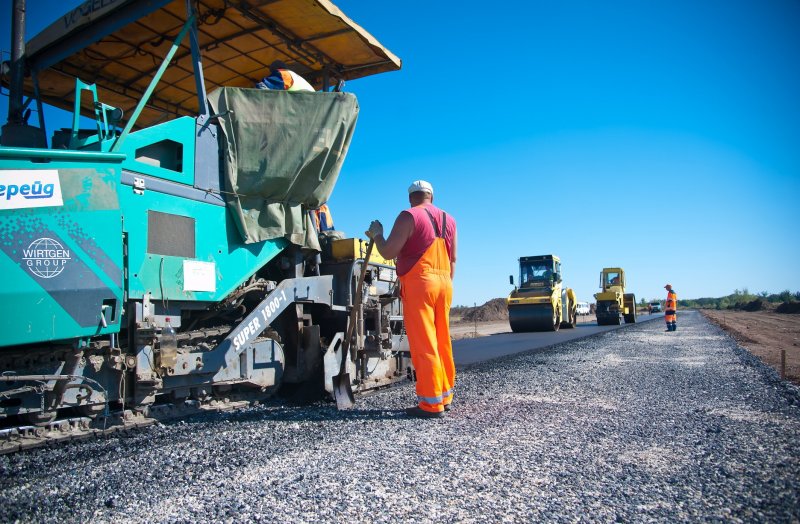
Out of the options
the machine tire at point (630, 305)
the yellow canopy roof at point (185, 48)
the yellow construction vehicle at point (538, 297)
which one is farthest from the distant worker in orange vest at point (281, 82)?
the machine tire at point (630, 305)

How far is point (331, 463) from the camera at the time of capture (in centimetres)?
279

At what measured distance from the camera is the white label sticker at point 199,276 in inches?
150

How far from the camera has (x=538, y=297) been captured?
1955cm

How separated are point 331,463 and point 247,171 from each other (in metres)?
2.57

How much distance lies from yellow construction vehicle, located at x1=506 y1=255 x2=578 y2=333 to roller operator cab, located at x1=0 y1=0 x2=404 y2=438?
1436 cm

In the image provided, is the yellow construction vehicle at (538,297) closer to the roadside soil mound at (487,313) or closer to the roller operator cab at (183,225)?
the roller operator cab at (183,225)

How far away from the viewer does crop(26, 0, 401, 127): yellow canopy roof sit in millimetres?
4559

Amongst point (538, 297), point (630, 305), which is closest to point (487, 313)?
point (630, 305)

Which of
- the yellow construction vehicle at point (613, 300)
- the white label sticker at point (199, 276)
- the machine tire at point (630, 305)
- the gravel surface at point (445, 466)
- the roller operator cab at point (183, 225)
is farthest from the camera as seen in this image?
the machine tire at point (630, 305)

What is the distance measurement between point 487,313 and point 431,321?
38.6 metres

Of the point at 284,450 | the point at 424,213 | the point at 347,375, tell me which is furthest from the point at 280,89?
the point at 284,450

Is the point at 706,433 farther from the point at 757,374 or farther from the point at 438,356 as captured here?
the point at 757,374

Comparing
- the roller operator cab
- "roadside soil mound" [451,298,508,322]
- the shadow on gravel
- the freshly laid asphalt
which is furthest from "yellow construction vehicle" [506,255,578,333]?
"roadside soil mound" [451,298,508,322]

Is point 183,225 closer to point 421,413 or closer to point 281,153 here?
point 281,153
